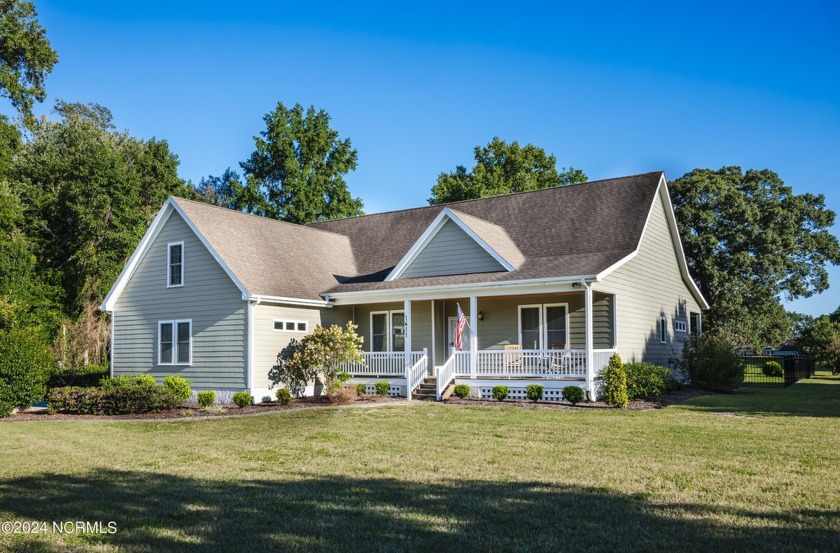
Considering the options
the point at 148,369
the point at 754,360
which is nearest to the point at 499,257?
the point at 148,369

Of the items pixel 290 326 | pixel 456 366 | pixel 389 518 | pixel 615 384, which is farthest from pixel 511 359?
pixel 389 518

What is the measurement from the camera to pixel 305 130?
43.7m

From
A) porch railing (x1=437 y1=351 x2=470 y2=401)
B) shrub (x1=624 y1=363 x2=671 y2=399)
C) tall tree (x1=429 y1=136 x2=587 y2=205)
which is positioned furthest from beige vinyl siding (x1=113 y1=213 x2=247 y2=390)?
tall tree (x1=429 y1=136 x2=587 y2=205)

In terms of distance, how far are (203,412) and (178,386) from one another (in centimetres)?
249

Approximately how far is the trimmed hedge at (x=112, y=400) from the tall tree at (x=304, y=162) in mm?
24181

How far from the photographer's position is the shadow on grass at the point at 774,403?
17077mm

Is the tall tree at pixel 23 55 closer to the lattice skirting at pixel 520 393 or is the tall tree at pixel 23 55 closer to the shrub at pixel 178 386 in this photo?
the shrub at pixel 178 386

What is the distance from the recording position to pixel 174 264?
920 inches

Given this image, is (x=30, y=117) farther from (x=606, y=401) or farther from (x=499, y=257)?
(x=606, y=401)

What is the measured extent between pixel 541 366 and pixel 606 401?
234 cm

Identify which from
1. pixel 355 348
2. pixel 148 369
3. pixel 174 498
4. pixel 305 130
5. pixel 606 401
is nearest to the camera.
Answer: pixel 174 498

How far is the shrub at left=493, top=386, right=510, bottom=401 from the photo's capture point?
1975cm

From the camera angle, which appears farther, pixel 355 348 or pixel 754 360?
pixel 754 360

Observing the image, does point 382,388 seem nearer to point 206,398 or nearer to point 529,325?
point 529,325
